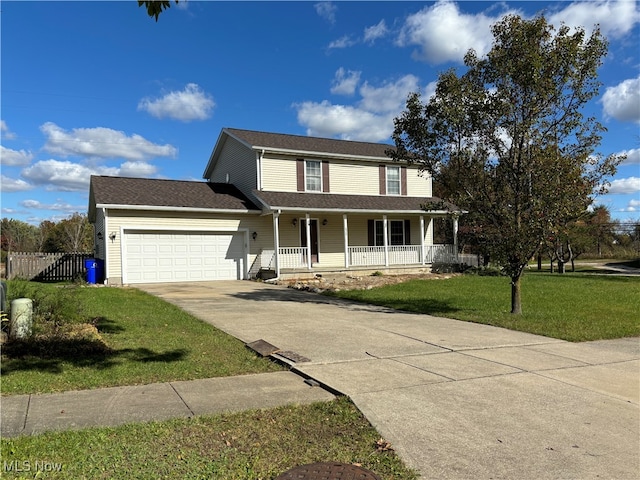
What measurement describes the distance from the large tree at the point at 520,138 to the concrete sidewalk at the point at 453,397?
9.37 ft

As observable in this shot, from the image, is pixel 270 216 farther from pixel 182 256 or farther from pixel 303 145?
pixel 182 256

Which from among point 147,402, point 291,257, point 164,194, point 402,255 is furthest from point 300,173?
point 147,402

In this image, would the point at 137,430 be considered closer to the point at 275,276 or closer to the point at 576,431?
the point at 576,431

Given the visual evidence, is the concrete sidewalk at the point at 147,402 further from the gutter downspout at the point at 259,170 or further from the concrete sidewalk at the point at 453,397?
the gutter downspout at the point at 259,170

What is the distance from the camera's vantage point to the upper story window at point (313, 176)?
22828mm

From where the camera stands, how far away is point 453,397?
5.13m

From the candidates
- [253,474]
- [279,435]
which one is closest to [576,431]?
[279,435]

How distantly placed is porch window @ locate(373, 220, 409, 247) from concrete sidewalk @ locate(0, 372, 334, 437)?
62.4ft

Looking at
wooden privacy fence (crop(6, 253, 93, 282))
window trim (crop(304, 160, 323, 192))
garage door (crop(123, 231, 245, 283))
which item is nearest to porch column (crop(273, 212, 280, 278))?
garage door (crop(123, 231, 245, 283))

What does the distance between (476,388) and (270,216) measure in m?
16.9

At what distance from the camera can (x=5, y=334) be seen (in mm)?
6801

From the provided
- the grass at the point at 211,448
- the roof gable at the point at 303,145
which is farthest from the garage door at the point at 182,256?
the grass at the point at 211,448

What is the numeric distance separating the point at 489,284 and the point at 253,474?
16.3 metres

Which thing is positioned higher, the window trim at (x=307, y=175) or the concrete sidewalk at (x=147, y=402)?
the window trim at (x=307, y=175)
